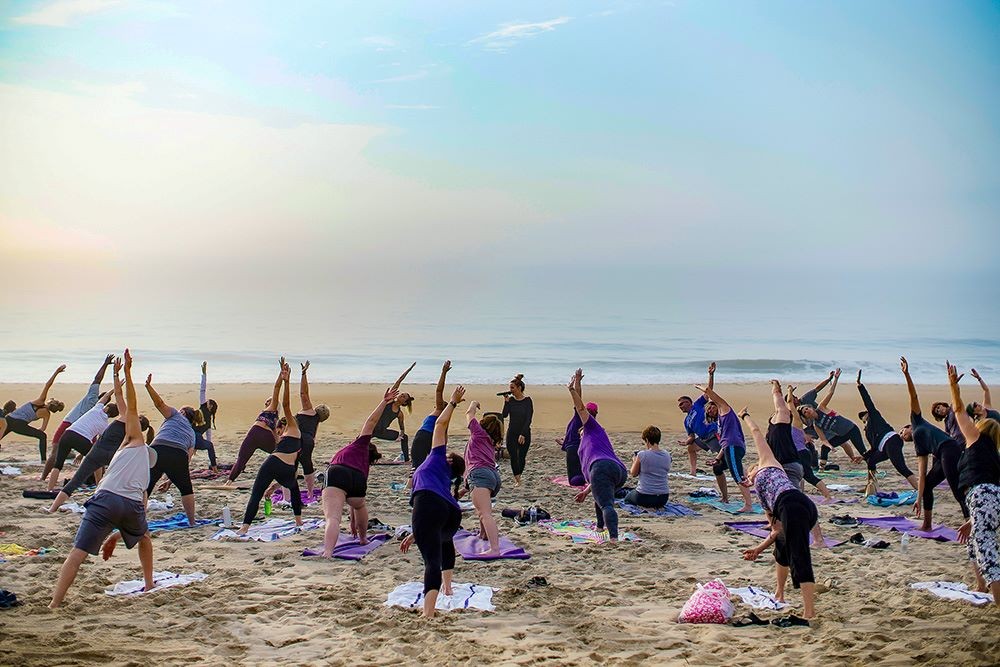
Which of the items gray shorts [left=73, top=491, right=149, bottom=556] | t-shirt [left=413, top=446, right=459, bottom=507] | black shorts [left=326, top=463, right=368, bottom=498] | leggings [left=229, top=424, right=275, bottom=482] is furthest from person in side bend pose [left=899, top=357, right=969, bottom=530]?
leggings [left=229, top=424, right=275, bottom=482]

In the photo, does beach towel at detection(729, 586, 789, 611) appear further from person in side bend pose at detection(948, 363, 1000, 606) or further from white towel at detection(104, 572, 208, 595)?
white towel at detection(104, 572, 208, 595)

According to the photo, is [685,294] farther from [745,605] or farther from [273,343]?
[745,605]

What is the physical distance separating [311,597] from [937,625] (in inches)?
215

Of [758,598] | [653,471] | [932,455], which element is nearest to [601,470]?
[653,471]

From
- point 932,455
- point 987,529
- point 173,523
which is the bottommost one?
point 173,523

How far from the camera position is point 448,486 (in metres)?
7.96

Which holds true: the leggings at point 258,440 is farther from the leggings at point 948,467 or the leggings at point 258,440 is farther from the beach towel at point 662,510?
the leggings at point 948,467

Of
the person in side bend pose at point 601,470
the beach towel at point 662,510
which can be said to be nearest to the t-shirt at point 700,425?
the beach towel at point 662,510

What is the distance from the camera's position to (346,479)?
386 inches

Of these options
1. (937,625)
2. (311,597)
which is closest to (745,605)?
(937,625)

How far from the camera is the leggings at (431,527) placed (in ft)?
25.1

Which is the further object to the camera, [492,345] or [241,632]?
[492,345]

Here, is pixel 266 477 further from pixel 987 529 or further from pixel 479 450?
pixel 987 529

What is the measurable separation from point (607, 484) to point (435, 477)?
129 inches
